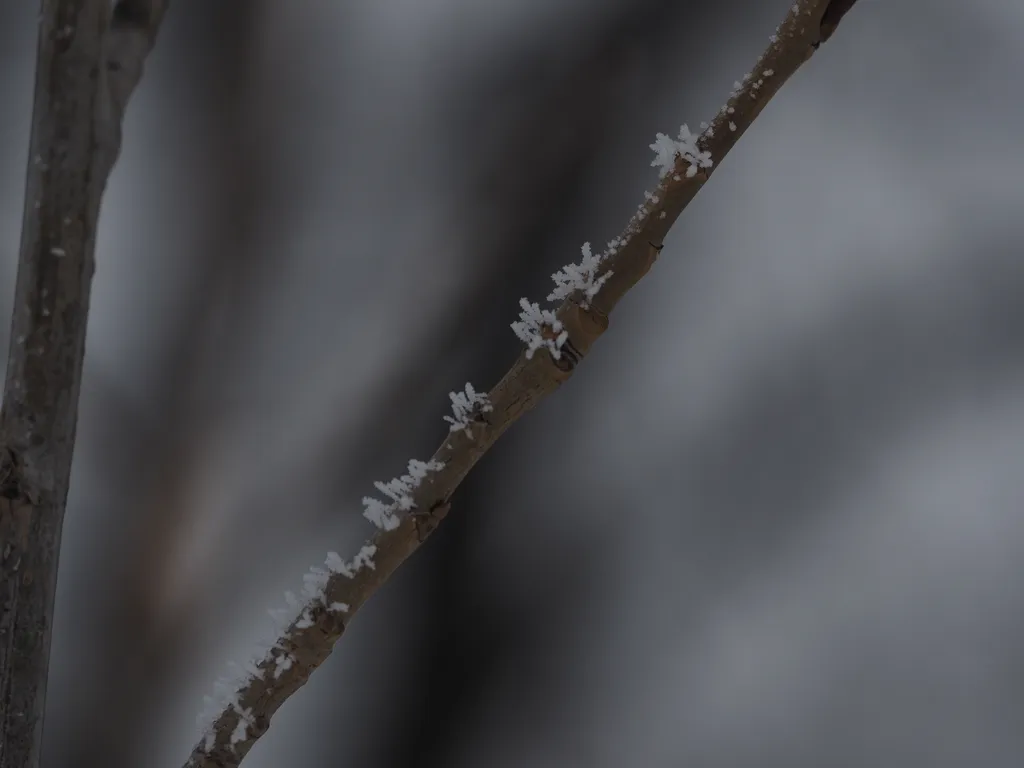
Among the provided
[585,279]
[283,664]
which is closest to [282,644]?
[283,664]

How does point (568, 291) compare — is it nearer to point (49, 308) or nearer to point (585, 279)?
point (585, 279)

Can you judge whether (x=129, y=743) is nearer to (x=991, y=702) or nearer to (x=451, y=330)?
(x=451, y=330)

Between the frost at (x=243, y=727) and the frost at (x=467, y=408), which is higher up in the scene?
the frost at (x=467, y=408)

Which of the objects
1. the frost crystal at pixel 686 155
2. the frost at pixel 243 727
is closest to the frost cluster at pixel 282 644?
the frost at pixel 243 727

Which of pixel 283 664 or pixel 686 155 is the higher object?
pixel 686 155

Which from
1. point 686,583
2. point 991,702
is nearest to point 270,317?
point 686,583

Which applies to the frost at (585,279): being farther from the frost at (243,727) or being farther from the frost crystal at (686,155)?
the frost at (243,727)
